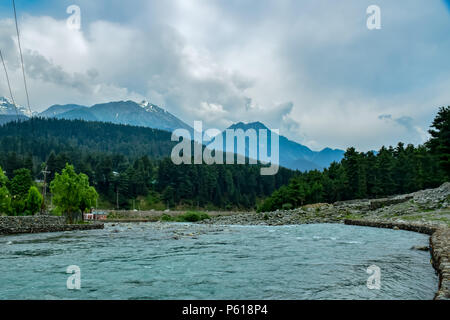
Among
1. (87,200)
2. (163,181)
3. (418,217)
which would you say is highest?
(163,181)

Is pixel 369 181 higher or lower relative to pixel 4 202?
higher

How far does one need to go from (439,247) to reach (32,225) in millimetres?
41950

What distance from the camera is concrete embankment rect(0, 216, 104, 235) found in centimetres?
3716

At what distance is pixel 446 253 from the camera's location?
527 inches

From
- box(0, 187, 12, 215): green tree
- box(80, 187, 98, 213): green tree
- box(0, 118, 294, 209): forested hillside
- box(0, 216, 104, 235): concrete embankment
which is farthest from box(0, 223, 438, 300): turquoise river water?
box(0, 118, 294, 209): forested hillside

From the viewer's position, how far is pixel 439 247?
15312mm

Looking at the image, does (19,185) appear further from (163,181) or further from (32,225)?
(163,181)

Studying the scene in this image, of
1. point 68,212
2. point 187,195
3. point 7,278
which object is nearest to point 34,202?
point 68,212

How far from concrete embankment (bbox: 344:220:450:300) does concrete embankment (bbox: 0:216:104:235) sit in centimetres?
3806

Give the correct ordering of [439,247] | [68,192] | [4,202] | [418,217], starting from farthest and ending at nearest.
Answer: [4,202] → [68,192] → [418,217] → [439,247]

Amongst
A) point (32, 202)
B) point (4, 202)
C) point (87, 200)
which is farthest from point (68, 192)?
point (32, 202)

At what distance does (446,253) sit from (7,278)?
17.3 metres
